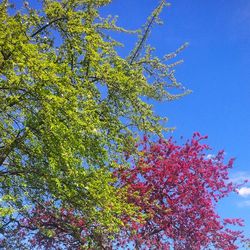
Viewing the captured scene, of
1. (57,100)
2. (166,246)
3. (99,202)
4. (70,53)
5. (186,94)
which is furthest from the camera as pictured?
(166,246)

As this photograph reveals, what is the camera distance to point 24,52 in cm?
1161

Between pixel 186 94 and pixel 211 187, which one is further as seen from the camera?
pixel 211 187

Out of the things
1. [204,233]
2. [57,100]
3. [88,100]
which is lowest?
[57,100]

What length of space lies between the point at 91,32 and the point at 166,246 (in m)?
12.0

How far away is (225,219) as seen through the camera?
2522 cm

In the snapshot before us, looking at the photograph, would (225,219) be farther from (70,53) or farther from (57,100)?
(57,100)

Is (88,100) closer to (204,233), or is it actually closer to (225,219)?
(204,233)

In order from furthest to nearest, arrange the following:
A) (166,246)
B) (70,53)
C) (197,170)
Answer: (197,170)
(166,246)
(70,53)

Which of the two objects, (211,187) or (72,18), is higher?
(211,187)

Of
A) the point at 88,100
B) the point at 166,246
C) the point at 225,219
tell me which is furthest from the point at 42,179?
the point at 225,219

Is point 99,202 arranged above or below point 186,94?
below

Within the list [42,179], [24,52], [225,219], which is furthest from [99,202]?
[225,219]

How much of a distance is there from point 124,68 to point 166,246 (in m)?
10.0

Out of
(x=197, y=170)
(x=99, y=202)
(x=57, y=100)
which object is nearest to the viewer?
(x=57, y=100)
